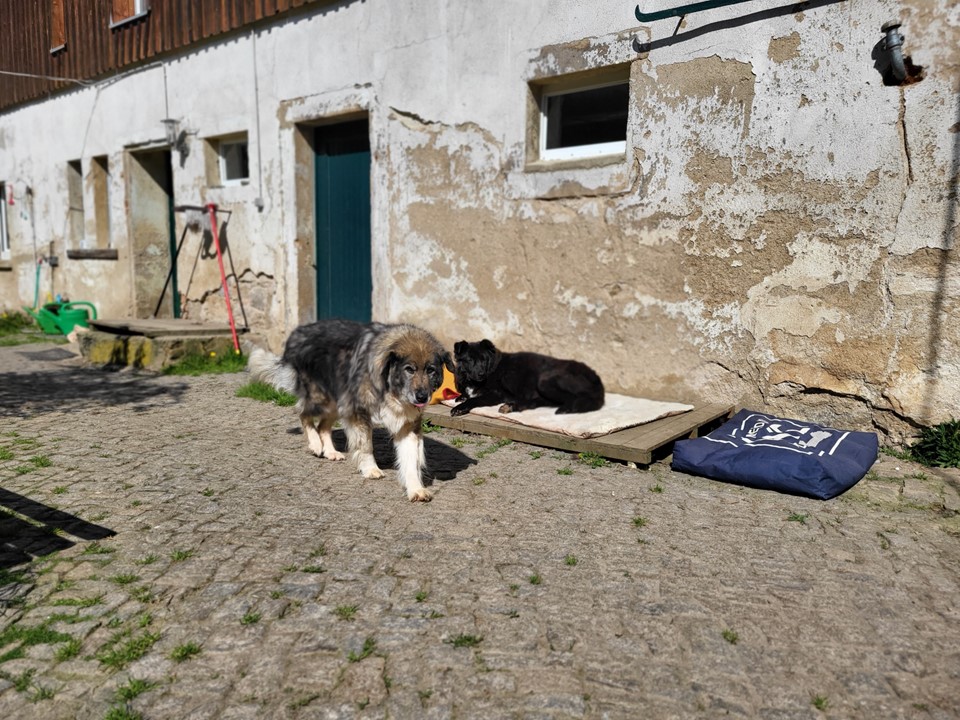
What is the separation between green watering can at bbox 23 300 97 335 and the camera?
12.4 meters

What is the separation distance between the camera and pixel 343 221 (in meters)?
9.10

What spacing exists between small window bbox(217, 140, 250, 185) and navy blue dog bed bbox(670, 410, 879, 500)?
326 inches

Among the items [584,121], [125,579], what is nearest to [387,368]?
[125,579]

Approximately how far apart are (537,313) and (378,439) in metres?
2.08

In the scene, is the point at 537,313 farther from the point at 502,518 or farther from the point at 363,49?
the point at 363,49

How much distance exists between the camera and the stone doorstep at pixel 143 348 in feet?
29.9

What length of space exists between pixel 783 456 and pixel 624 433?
120 centimetres

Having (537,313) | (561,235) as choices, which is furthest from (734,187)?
(537,313)

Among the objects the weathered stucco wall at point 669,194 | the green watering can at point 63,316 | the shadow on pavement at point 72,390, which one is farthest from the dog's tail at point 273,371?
the green watering can at point 63,316

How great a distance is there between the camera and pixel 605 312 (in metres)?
6.56

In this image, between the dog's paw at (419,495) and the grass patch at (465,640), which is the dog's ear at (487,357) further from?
the grass patch at (465,640)

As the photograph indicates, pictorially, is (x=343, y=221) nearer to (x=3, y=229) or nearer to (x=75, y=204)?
(x=75, y=204)

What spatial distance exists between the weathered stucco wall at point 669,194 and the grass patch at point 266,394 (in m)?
1.65

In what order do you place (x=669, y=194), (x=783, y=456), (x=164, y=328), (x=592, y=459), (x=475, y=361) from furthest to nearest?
(x=164, y=328) < (x=475, y=361) < (x=669, y=194) < (x=592, y=459) < (x=783, y=456)
